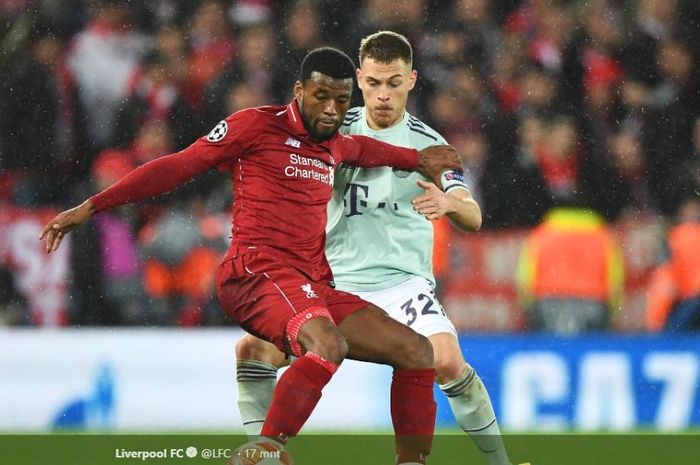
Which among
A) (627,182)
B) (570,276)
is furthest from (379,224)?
(627,182)

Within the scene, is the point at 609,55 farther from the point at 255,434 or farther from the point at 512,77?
the point at 255,434

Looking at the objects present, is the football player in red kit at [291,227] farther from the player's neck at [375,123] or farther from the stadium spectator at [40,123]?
the stadium spectator at [40,123]

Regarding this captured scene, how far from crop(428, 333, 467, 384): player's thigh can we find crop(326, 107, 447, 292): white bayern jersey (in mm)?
335

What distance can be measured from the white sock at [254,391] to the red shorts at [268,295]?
0.58 m

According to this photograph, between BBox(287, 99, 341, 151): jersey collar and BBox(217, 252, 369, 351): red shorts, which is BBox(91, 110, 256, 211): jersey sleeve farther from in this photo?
BBox(217, 252, 369, 351): red shorts

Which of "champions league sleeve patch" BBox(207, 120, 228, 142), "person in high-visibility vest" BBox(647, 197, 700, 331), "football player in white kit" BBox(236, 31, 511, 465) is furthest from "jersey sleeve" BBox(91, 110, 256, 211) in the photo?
"person in high-visibility vest" BBox(647, 197, 700, 331)

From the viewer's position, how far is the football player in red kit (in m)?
3.50

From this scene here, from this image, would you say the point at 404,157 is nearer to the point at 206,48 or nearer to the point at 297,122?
the point at 297,122

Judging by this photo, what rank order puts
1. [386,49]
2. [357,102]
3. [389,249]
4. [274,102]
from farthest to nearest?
[357,102] < [274,102] < [389,249] < [386,49]

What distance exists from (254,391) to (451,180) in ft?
3.22

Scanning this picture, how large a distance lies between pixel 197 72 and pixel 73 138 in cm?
81

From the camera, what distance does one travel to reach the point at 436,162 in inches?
161

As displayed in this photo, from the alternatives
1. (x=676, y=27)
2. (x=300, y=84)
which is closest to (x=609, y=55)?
(x=676, y=27)

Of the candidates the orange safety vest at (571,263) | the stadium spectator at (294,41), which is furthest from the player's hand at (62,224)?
the stadium spectator at (294,41)
